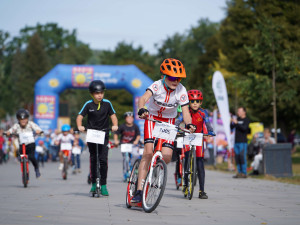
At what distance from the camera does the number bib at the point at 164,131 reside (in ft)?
25.8

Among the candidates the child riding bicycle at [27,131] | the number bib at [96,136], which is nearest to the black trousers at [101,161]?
the number bib at [96,136]

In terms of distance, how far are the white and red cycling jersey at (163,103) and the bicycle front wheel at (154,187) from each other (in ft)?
1.59

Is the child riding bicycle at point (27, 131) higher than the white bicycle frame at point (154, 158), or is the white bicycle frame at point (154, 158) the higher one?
the child riding bicycle at point (27, 131)

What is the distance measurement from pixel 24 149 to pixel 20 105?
323ft

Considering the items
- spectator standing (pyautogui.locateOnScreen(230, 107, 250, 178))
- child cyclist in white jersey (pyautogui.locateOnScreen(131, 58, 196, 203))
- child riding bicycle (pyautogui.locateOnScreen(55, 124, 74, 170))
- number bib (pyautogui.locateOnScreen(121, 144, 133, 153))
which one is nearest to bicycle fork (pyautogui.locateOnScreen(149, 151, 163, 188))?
child cyclist in white jersey (pyautogui.locateOnScreen(131, 58, 196, 203))

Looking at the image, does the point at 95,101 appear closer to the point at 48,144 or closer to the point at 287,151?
the point at 287,151

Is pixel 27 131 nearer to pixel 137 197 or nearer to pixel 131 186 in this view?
pixel 131 186

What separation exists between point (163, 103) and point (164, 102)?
0.07 feet

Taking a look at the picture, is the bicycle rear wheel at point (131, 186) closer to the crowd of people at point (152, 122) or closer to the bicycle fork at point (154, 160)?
the crowd of people at point (152, 122)

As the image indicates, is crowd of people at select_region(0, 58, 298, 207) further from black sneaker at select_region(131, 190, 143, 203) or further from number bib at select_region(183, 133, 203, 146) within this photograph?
number bib at select_region(183, 133, 203, 146)

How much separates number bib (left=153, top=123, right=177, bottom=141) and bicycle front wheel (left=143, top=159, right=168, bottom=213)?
1.16ft

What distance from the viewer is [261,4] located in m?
37.6

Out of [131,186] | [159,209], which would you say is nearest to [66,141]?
[131,186]

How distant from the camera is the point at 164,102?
8180 millimetres
